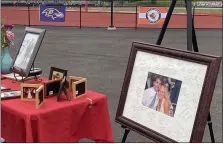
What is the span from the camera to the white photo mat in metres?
1.92

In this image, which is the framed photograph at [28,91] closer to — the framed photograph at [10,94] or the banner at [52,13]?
the framed photograph at [10,94]

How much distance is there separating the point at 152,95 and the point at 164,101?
106 millimetres

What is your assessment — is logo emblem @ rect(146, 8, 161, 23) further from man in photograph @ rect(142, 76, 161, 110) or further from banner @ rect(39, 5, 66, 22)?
man in photograph @ rect(142, 76, 161, 110)

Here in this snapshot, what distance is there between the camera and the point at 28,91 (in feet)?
9.29

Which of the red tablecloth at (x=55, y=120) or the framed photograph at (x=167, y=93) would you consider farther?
the red tablecloth at (x=55, y=120)

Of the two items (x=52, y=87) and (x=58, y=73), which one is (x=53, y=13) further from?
(x=52, y=87)

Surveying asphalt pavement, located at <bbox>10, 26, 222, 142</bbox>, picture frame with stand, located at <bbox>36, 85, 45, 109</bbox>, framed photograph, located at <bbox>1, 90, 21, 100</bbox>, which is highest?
picture frame with stand, located at <bbox>36, 85, 45, 109</bbox>

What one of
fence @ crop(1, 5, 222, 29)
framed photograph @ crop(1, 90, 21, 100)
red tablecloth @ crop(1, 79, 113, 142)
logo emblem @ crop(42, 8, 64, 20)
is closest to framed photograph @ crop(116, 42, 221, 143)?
red tablecloth @ crop(1, 79, 113, 142)

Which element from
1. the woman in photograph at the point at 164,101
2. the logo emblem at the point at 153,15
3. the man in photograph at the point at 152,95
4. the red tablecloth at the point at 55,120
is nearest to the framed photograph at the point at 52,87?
the red tablecloth at the point at 55,120

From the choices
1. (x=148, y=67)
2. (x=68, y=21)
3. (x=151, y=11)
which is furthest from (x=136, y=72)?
(x=68, y=21)

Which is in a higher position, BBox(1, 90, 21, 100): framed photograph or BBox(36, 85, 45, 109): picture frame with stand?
BBox(36, 85, 45, 109): picture frame with stand

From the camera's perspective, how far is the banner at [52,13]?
16219mm

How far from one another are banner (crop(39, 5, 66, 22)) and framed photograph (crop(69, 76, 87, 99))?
44.0 feet

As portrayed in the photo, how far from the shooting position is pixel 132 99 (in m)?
2.29
